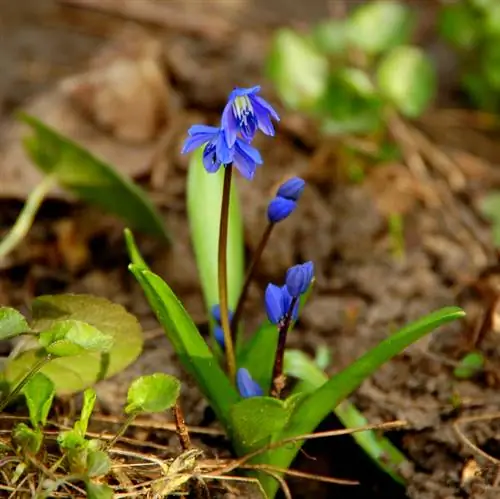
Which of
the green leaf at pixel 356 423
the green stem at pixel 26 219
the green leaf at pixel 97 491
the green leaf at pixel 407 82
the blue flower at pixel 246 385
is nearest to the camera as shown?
the green leaf at pixel 97 491

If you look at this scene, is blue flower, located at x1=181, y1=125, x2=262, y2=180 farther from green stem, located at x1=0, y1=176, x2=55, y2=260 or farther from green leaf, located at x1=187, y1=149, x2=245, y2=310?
green stem, located at x1=0, y1=176, x2=55, y2=260

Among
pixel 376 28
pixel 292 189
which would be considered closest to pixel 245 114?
pixel 292 189

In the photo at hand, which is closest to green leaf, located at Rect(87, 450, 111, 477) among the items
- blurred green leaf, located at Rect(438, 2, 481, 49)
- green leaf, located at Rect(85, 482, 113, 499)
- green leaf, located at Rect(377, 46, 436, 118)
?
green leaf, located at Rect(85, 482, 113, 499)

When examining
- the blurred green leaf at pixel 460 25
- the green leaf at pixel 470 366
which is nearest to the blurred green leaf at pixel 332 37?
the blurred green leaf at pixel 460 25

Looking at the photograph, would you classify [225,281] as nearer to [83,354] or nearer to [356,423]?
[83,354]

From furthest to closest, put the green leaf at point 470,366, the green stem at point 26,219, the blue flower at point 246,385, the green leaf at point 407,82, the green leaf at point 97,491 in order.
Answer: the green leaf at point 407,82, the green stem at point 26,219, the green leaf at point 470,366, the blue flower at point 246,385, the green leaf at point 97,491

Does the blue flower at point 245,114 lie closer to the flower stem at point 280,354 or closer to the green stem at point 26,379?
the flower stem at point 280,354

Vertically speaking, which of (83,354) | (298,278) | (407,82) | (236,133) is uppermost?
(236,133)
